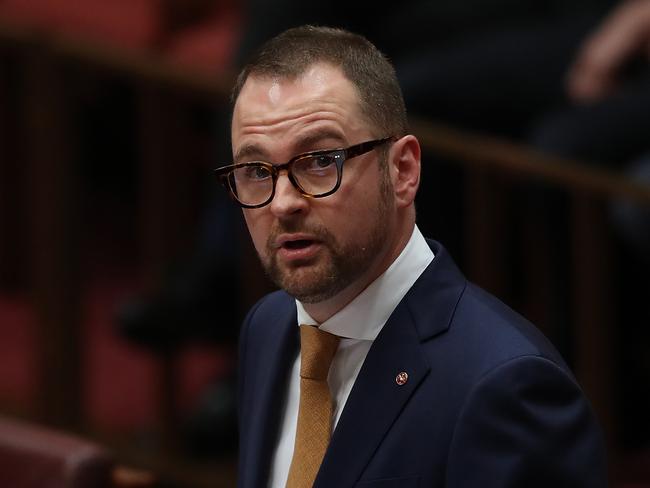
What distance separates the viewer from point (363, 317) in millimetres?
1188

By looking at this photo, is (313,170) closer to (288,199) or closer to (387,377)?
(288,199)

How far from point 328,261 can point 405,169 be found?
0.11m

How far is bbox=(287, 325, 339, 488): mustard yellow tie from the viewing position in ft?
3.89

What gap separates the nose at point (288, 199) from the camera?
1128 millimetres

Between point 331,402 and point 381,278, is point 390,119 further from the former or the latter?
point 331,402

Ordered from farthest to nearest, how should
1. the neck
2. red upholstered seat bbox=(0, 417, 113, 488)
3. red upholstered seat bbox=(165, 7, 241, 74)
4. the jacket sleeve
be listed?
1. red upholstered seat bbox=(165, 7, 241, 74)
2. red upholstered seat bbox=(0, 417, 113, 488)
3. the neck
4. the jacket sleeve

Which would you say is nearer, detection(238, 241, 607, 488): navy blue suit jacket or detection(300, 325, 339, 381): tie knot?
detection(238, 241, 607, 488): navy blue suit jacket

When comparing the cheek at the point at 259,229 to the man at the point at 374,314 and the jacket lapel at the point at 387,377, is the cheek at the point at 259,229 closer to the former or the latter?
the man at the point at 374,314

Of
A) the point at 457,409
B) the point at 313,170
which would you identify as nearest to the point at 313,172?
the point at 313,170

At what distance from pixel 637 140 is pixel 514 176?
0.23 metres

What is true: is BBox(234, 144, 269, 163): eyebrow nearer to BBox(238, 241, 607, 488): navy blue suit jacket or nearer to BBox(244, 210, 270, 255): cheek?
BBox(244, 210, 270, 255): cheek

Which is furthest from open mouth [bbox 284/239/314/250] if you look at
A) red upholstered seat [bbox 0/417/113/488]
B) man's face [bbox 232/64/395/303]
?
red upholstered seat [bbox 0/417/113/488]

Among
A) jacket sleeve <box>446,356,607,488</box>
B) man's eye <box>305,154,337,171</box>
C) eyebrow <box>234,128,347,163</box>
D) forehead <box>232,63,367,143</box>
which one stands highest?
forehead <box>232,63,367,143</box>

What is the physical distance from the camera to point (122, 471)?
169 cm
